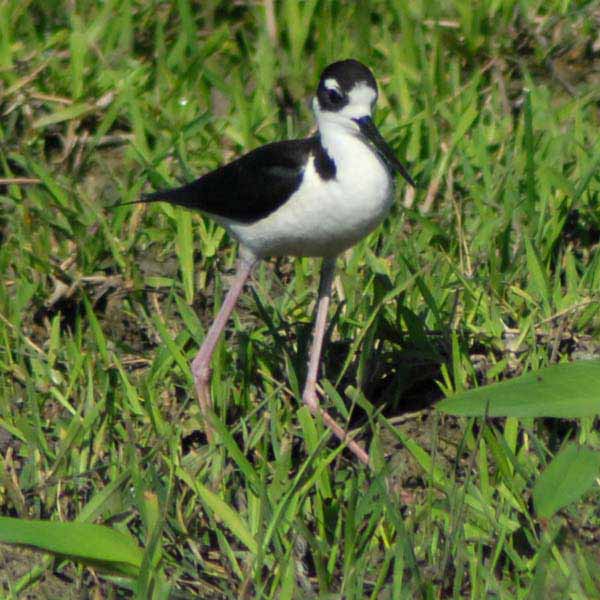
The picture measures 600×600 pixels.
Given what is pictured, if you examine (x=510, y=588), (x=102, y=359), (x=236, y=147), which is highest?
(x=236, y=147)

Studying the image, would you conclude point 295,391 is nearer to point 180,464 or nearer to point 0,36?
point 180,464

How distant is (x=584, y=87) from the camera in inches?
191

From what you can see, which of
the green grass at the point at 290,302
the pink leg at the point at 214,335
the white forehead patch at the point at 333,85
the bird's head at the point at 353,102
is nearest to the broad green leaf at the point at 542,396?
the green grass at the point at 290,302

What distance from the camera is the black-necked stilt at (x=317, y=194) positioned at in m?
3.24

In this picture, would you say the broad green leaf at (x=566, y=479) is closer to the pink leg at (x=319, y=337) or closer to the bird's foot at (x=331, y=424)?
the bird's foot at (x=331, y=424)

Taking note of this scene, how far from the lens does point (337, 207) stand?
3.23m

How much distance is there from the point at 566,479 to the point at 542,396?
0.33 meters

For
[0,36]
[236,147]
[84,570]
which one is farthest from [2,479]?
[0,36]

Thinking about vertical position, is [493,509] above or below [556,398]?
below

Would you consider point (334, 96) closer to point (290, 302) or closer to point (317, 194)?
point (317, 194)

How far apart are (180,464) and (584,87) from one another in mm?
2379

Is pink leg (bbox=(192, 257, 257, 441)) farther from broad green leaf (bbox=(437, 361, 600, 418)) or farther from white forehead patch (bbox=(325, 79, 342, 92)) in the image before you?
broad green leaf (bbox=(437, 361, 600, 418))

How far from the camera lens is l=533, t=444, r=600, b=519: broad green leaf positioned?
105 inches

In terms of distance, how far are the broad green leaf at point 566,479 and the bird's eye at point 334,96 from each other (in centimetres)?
113
